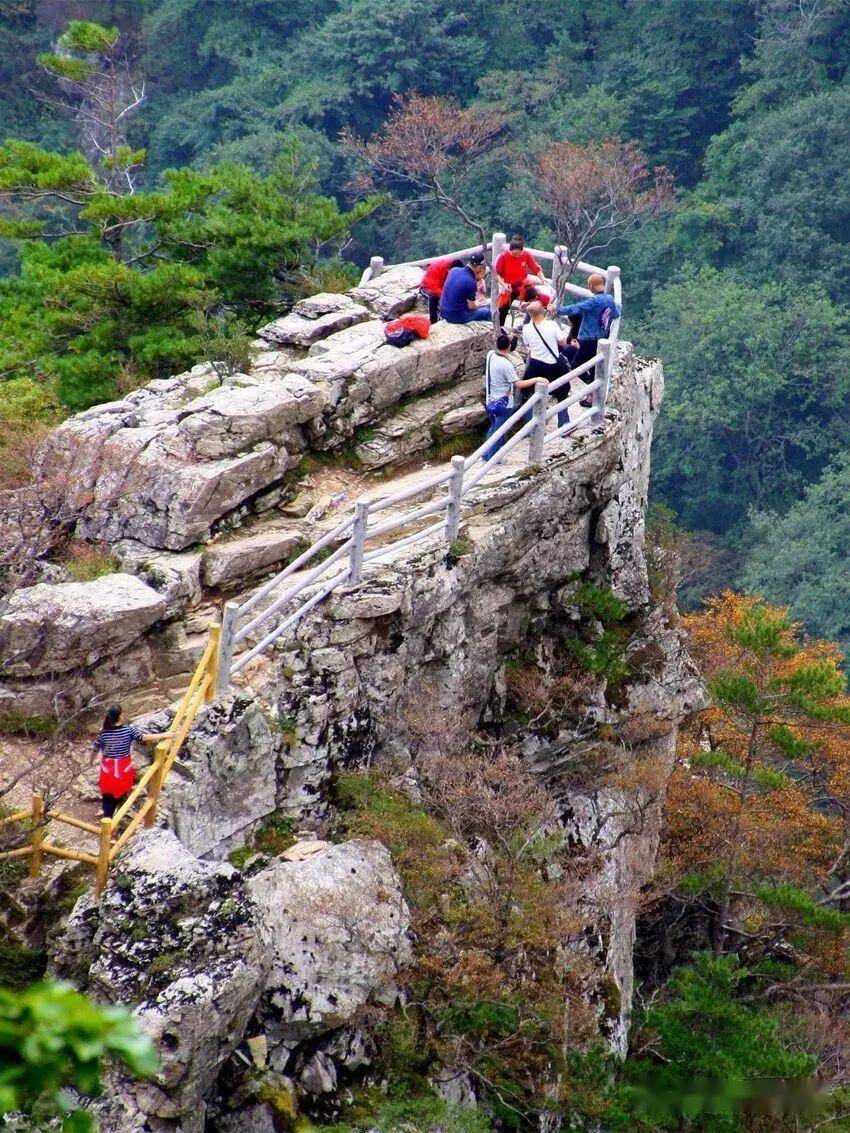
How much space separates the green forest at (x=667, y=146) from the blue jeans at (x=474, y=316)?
17.1 metres

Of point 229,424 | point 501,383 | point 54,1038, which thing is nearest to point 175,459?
point 229,424

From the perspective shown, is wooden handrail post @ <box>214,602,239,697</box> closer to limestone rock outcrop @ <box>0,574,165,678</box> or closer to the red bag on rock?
limestone rock outcrop @ <box>0,574,165,678</box>

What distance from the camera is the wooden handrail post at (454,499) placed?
11664 mm

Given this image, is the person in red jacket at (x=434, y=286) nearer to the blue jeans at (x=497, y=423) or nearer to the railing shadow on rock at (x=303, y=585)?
the railing shadow on rock at (x=303, y=585)

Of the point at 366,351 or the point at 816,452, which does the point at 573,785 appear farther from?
the point at 816,452

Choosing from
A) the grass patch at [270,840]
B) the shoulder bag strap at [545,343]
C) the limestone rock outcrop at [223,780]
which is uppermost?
the shoulder bag strap at [545,343]

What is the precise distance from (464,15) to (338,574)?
38.1m

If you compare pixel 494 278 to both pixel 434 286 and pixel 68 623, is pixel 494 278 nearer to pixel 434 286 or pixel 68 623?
pixel 434 286

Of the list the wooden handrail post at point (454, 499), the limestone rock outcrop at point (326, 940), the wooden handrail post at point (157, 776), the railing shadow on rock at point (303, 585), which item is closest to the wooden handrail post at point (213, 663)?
the railing shadow on rock at point (303, 585)

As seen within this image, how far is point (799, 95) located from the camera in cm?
4166

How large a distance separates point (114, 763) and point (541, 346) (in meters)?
6.25

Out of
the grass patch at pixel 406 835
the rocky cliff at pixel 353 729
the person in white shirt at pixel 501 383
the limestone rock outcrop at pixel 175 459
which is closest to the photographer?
the rocky cliff at pixel 353 729

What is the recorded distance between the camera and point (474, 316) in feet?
48.8

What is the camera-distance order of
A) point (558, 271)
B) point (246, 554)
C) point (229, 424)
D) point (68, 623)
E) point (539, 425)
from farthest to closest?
point (558, 271) < point (539, 425) < point (229, 424) < point (246, 554) < point (68, 623)
